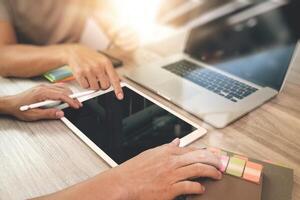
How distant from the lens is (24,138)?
A: 66cm

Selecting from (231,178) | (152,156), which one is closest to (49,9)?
(152,156)

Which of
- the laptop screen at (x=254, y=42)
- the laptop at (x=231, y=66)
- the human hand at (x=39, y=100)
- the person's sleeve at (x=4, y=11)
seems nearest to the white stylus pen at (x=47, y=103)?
the human hand at (x=39, y=100)

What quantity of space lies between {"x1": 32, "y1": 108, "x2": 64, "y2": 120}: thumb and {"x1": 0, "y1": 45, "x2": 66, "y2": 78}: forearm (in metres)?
0.24

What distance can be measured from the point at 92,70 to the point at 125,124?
0.25 m

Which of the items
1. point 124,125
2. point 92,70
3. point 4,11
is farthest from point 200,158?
point 4,11

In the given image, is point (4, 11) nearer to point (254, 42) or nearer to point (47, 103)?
point (47, 103)

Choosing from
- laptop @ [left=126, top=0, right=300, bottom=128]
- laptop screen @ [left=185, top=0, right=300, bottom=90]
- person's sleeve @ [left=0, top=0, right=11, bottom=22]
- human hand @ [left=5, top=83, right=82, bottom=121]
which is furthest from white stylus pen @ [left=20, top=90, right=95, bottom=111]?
person's sleeve @ [left=0, top=0, right=11, bottom=22]

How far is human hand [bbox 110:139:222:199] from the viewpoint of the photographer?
51cm

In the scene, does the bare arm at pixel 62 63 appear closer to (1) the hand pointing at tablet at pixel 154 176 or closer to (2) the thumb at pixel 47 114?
(2) the thumb at pixel 47 114

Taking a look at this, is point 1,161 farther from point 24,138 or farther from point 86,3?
point 86,3

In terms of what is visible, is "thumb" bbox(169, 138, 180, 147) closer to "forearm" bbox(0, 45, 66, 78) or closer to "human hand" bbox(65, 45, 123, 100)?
"human hand" bbox(65, 45, 123, 100)

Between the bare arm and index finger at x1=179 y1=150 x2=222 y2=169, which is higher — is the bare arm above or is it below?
above

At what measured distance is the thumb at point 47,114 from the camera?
70 cm

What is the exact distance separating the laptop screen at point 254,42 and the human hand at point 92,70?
300mm
